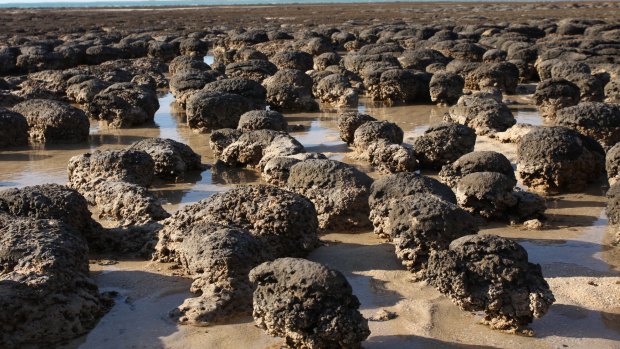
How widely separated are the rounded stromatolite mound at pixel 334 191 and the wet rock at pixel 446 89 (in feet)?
24.7

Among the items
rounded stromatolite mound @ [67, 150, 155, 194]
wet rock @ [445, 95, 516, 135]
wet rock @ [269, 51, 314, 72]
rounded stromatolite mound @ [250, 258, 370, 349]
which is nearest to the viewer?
rounded stromatolite mound @ [250, 258, 370, 349]

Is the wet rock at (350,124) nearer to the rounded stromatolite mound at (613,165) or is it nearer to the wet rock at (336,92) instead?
the wet rock at (336,92)

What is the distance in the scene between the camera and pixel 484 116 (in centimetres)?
1195

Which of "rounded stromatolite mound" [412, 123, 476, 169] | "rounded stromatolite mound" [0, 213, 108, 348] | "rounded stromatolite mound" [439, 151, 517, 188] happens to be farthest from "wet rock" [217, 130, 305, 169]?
"rounded stromatolite mound" [0, 213, 108, 348]

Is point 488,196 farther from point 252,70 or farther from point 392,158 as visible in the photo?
point 252,70

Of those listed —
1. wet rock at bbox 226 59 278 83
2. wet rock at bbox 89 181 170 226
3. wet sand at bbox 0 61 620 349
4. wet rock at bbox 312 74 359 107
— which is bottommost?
wet sand at bbox 0 61 620 349

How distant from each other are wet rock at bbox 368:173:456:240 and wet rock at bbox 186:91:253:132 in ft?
19.3

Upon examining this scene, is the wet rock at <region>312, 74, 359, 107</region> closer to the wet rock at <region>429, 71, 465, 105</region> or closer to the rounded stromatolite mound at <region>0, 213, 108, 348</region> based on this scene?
the wet rock at <region>429, 71, 465, 105</region>

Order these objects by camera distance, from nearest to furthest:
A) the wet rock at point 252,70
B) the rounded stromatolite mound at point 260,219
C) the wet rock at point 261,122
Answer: the rounded stromatolite mound at point 260,219 < the wet rock at point 261,122 < the wet rock at point 252,70

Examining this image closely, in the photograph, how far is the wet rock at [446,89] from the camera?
48.8 ft

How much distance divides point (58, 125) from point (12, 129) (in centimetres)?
71

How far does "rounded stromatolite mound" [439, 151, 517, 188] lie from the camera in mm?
8445

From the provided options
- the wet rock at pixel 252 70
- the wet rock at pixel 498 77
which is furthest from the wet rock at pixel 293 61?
the wet rock at pixel 498 77

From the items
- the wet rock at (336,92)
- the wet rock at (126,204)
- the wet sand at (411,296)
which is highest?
the wet rock at (336,92)
